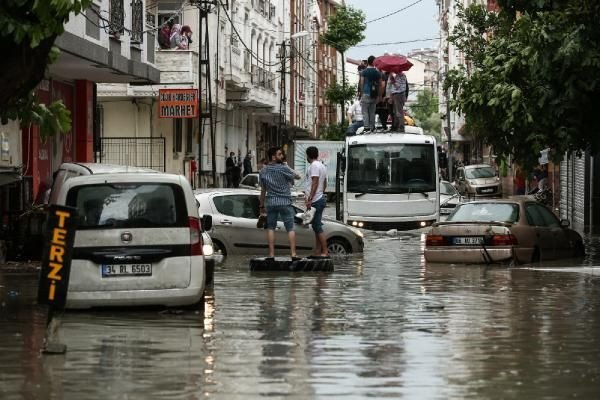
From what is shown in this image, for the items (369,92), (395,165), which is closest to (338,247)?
(395,165)

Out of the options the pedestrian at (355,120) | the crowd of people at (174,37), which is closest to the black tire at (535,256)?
the pedestrian at (355,120)

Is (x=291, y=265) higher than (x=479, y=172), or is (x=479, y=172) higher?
(x=479, y=172)

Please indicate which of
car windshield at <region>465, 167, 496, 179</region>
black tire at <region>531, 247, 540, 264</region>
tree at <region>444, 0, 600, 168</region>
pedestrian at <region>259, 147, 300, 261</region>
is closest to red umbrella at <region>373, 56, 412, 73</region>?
tree at <region>444, 0, 600, 168</region>

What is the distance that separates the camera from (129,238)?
571 inches

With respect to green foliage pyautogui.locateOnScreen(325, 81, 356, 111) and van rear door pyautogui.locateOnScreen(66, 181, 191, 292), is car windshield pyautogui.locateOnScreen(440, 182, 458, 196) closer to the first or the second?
van rear door pyautogui.locateOnScreen(66, 181, 191, 292)

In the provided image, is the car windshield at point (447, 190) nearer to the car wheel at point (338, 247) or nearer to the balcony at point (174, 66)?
the balcony at point (174, 66)

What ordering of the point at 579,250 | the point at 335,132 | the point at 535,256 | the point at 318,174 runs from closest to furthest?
the point at 318,174, the point at 535,256, the point at 579,250, the point at 335,132

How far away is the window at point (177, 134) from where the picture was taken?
5122 centimetres

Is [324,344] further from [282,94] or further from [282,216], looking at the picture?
[282,94]

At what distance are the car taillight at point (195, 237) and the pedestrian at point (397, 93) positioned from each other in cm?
2119

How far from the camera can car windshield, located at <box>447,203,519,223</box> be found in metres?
23.4

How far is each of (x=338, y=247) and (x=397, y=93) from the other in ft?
32.2

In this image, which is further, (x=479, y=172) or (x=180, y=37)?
(x=479, y=172)

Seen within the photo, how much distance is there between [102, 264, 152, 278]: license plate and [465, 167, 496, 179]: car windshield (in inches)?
1990
